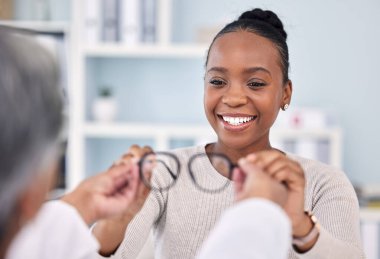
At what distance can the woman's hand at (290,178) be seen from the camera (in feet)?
3.44

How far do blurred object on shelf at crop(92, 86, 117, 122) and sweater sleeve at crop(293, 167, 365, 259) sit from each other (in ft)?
6.82

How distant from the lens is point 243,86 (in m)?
1.56

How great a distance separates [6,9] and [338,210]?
2.66m

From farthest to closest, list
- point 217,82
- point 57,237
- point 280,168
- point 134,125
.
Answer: point 134,125 < point 217,82 < point 280,168 < point 57,237

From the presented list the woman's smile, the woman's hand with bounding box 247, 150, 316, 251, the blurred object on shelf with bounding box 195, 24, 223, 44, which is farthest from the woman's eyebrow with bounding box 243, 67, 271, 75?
the blurred object on shelf with bounding box 195, 24, 223, 44

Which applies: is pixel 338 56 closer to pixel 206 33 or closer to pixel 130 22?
pixel 206 33

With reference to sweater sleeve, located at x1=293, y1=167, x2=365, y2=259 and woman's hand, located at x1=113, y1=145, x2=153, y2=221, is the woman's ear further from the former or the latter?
woman's hand, located at x1=113, y1=145, x2=153, y2=221

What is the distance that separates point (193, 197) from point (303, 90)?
6.99ft

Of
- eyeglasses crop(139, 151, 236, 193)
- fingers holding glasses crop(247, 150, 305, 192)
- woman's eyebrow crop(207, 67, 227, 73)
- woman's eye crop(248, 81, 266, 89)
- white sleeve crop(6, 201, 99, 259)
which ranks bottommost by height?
eyeglasses crop(139, 151, 236, 193)

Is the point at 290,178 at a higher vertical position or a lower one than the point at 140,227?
higher

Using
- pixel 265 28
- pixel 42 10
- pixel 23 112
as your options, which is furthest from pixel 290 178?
pixel 42 10

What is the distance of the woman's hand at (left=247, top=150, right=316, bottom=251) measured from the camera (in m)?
1.05

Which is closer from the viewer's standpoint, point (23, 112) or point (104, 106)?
point (23, 112)

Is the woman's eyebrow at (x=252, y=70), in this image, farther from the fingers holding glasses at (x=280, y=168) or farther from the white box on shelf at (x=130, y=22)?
the white box on shelf at (x=130, y=22)
